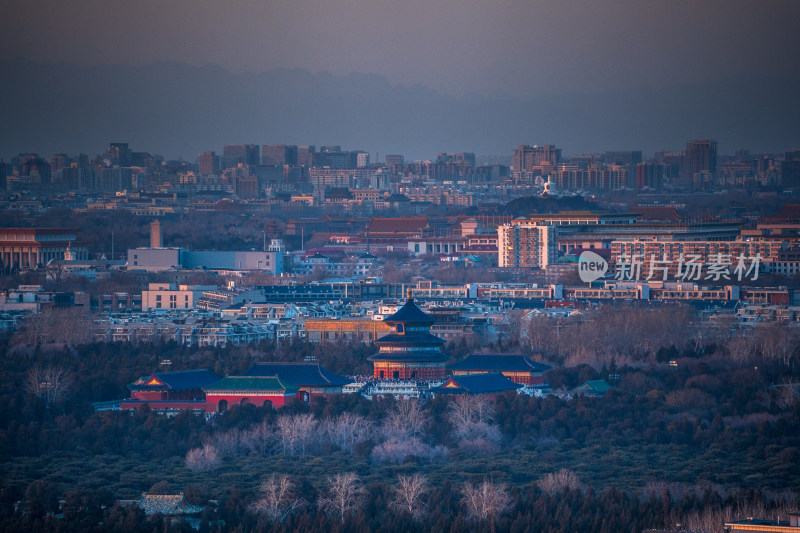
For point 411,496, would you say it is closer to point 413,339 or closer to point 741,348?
point 413,339

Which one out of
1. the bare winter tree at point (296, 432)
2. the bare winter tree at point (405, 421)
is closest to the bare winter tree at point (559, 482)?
the bare winter tree at point (405, 421)

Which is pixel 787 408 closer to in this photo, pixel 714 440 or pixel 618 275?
pixel 714 440

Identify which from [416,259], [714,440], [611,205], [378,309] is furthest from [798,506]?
[611,205]

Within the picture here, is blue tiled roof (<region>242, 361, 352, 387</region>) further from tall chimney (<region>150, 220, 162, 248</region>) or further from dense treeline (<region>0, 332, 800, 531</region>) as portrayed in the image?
tall chimney (<region>150, 220, 162, 248</region>)

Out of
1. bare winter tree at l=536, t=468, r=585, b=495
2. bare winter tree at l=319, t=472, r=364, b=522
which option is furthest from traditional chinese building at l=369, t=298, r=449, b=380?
bare winter tree at l=319, t=472, r=364, b=522

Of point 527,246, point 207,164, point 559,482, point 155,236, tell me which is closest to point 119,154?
point 207,164

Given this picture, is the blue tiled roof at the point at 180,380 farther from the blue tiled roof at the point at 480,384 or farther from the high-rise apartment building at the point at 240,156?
the high-rise apartment building at the point at 240,156
